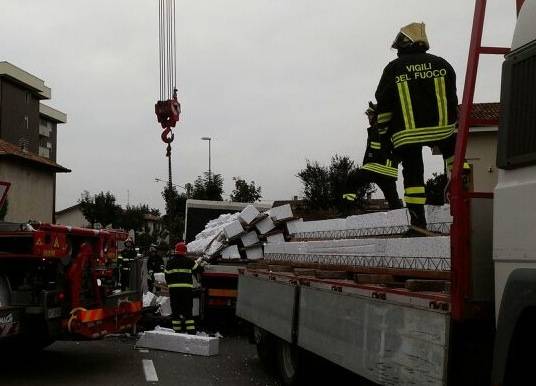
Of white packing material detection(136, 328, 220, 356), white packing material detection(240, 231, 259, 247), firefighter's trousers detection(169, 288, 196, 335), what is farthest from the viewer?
white packing material detection(240, 231, 259, 247)

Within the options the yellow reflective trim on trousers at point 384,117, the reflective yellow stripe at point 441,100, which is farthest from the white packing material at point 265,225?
the reflective yellow stripe at point 441,100

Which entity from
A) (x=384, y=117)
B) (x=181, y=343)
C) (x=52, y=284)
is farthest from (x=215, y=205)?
(x=384, y=117)

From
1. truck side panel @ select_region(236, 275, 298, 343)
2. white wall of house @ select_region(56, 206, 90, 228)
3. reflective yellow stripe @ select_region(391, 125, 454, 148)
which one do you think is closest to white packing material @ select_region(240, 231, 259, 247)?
truck side panel @ select_region(236, 275, 298, 343)

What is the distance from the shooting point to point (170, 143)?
1535cm

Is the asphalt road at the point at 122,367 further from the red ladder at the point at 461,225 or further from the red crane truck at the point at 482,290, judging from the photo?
the red ladder at the point at 461,225

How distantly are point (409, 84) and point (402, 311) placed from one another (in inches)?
99.8

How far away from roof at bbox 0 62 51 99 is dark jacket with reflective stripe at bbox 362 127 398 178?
54.5 metres

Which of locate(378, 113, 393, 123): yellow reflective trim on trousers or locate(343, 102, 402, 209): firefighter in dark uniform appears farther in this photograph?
locate(343, 102, 402, 209): firefighter in dark uniform

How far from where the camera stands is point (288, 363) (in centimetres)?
759

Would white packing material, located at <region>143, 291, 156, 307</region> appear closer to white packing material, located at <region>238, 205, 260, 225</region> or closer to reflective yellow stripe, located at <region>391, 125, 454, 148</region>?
white packing material, located at <region>238, 205, 260, 225</region>

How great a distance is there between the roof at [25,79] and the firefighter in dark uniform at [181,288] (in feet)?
164

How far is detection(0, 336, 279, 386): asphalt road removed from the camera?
8.18 metres

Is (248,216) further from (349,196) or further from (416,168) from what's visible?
(416,168)

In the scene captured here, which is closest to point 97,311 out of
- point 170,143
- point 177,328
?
point 177,328
